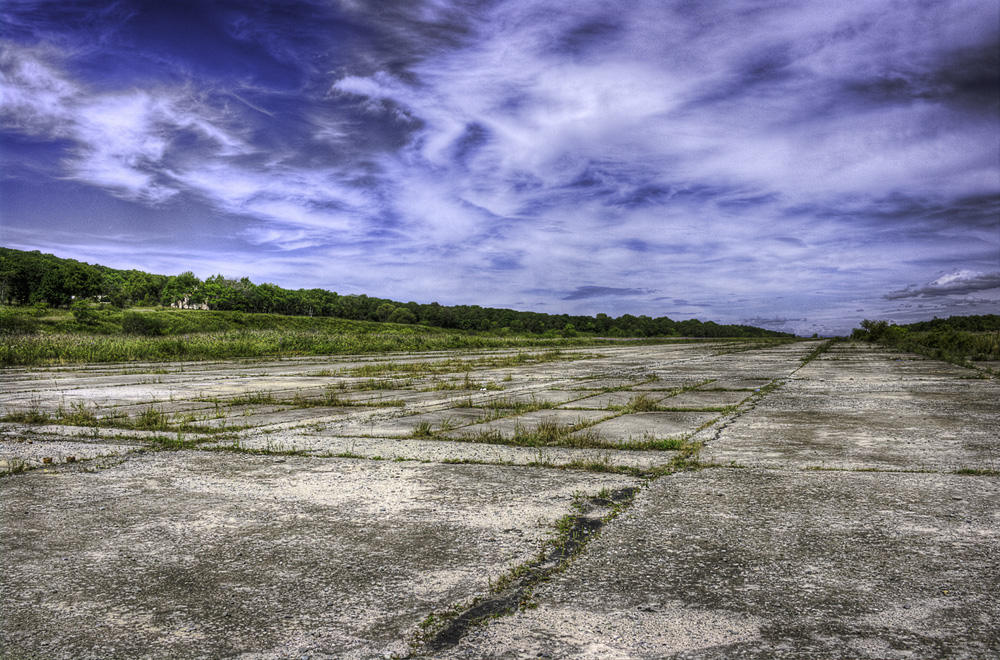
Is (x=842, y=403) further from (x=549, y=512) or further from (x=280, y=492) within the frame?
(x=280, y=492)

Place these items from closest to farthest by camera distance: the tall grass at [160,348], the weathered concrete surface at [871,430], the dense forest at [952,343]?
the weathered concrete surface at [871,430]
the dense forest at [952,343]
the tall grass at [160,348]

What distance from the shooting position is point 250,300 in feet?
433

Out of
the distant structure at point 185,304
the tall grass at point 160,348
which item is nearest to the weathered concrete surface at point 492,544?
the tall grass at point 160,348

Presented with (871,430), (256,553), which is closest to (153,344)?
(256,553)

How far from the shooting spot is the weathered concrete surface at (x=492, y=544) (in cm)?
183

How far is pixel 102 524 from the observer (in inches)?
117

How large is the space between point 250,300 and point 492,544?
142 metres

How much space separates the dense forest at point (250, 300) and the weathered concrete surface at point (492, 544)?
3620 inches

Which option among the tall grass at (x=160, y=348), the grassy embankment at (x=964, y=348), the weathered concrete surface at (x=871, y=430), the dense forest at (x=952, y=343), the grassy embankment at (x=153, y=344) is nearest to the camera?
the weathered concrete surface at (x=871, y=430)

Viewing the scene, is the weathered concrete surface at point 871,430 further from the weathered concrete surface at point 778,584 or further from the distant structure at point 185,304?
the distant structure at point 185,304

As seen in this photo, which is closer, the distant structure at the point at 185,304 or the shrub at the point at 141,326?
the shrub at the point at 141,326

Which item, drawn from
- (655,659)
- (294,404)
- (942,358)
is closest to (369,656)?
(655,659)

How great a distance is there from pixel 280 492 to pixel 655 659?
2.63 m

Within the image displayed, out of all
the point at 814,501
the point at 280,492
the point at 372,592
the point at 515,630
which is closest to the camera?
the point at 515,630
